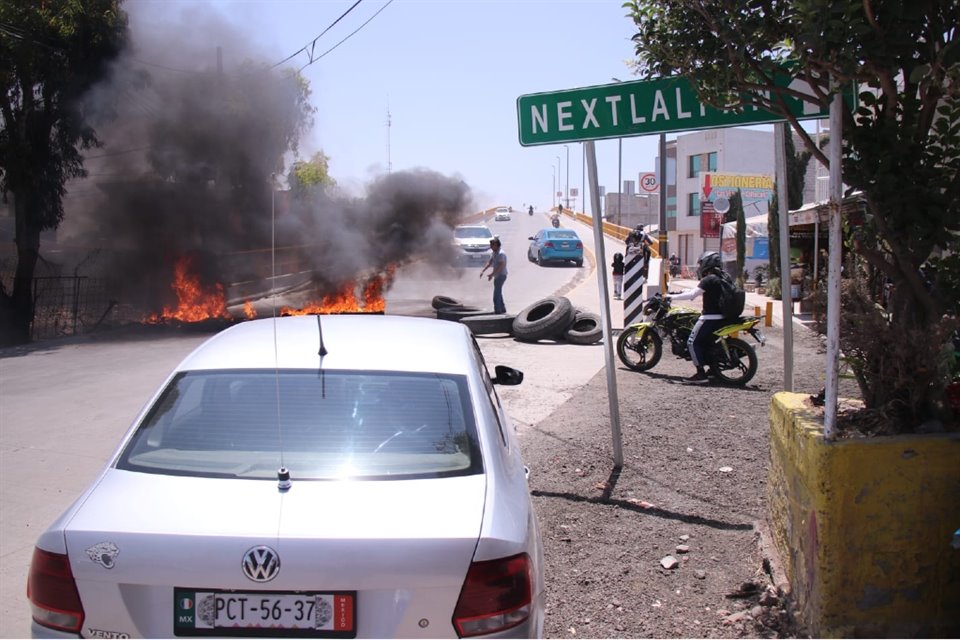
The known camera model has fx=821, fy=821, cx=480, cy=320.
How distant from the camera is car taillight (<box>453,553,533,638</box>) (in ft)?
7.91

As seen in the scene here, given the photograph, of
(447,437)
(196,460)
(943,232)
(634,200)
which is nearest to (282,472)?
(196,460)

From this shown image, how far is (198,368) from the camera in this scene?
3.40 metres

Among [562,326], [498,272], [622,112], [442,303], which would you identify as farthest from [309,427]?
[498,272]

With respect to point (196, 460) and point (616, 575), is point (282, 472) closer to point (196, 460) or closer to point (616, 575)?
point (196, 460)

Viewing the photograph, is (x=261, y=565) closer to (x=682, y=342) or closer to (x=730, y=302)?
(x=730, y=302)

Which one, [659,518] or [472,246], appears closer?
[659,518]

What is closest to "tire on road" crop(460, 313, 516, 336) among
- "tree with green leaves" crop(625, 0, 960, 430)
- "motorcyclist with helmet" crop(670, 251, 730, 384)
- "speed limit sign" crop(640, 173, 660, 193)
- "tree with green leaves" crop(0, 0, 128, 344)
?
"motorcyclist with helmet" crop(670, 251, 730, 384)

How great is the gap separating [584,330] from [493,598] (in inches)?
461

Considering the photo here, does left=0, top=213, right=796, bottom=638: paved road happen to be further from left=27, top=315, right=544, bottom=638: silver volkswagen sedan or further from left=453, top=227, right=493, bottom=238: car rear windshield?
left=453, top=227, right=493, bottom=238: car rear windshield

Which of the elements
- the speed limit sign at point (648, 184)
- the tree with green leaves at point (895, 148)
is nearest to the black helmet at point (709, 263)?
the tree with green leaves at point (895, 148)

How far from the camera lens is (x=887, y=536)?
3.06 meters

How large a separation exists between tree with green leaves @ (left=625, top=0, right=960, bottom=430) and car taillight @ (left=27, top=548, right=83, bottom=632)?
3.03 metres

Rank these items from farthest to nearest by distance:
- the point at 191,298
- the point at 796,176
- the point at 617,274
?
the point at 796,176, the point at 617,274, the point at 191,298

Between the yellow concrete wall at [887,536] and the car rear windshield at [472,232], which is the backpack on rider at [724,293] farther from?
the car rear windshield at [472,232]
